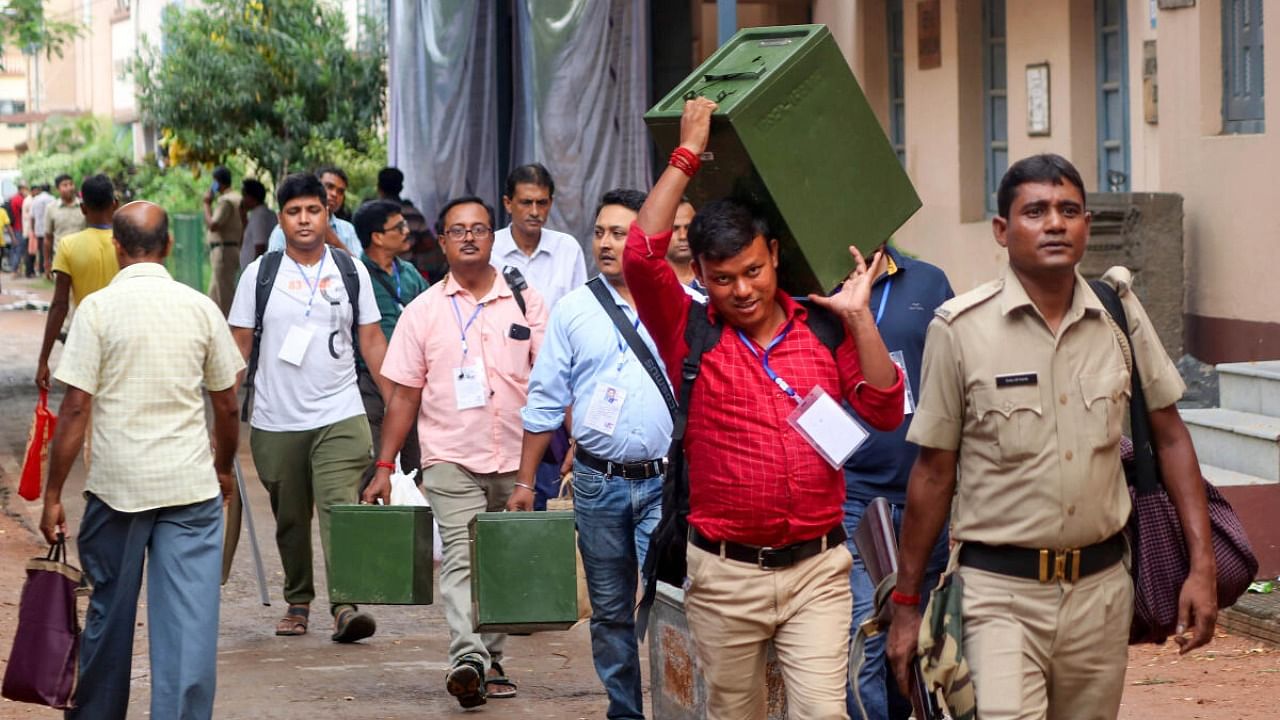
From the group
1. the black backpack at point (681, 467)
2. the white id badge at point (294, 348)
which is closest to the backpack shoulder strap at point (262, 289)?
the white id badge at point (294, 348)

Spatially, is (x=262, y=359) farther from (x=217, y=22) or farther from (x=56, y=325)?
(x=217, y=22)

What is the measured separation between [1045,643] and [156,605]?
10.2 ft

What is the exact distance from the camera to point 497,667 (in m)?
7.52

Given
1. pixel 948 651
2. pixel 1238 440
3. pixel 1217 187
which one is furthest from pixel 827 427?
pixel 1217 187

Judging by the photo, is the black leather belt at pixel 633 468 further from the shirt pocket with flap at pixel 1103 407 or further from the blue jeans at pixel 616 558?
the shirt pocket with flap at pixel 1103 407

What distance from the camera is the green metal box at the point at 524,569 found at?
6.77m

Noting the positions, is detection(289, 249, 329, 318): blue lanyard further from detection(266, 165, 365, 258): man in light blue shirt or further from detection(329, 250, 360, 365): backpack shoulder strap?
detection(266, 165, 365, 258): man in light blue shirt

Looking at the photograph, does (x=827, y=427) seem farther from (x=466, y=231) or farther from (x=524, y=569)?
(x=466, y=231)

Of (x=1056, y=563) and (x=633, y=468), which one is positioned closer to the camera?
(x=1056, y=563)

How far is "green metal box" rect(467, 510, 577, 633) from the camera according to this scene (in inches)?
267

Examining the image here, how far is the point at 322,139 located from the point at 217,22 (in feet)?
8.31

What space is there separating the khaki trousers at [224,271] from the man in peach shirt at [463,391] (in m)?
13.5

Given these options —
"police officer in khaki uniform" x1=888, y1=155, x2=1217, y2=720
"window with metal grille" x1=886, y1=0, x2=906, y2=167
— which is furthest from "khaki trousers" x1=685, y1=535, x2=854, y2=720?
"window with metal grille" x1=886, y1=0, x2=906, y2=167

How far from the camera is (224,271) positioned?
20891 mm
